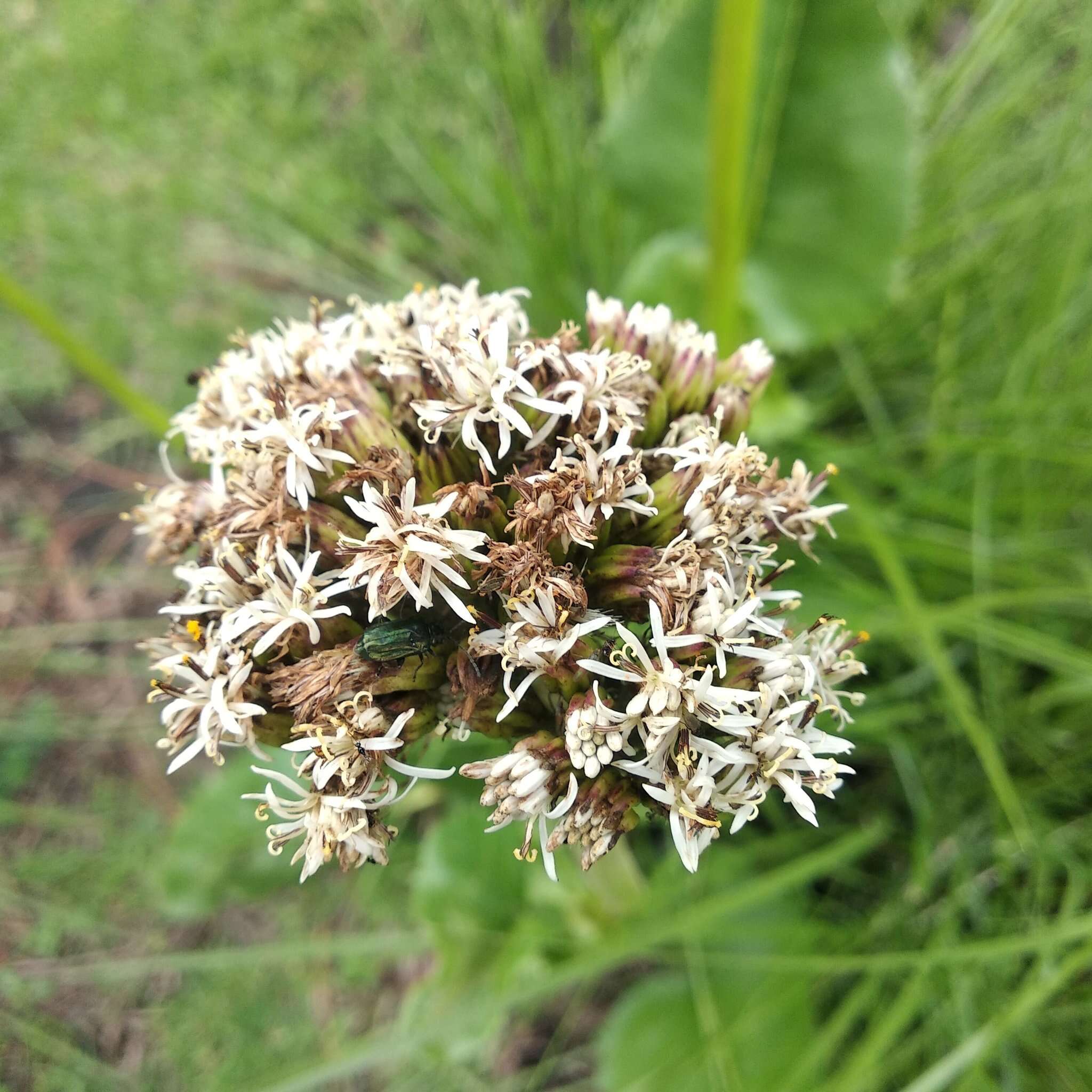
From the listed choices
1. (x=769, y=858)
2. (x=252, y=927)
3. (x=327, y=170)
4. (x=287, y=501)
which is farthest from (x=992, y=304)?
(x=252, y=927)

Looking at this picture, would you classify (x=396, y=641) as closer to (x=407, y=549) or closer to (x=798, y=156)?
(x=407, y=549)

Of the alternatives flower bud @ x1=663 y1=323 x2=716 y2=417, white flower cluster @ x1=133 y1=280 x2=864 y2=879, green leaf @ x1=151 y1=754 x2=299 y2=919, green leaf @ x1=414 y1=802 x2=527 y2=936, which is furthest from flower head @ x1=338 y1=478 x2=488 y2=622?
green leaf @ x1=151 y1=754 x2=299 y2=919

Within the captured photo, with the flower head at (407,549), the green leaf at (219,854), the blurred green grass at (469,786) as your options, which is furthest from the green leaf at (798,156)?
the green leaf at (219,854)

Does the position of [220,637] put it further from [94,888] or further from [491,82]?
[491,82]

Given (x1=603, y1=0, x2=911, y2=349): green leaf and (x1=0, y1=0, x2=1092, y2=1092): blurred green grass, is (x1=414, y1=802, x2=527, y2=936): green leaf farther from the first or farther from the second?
(x1=603, y1=0, x2=911, y2=349): green leaf

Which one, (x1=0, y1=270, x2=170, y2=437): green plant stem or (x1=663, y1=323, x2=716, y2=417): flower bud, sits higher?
(x1=0, y1=270, x2=170, y2=437): green plant stem

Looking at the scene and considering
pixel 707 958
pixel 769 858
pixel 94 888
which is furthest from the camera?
pixel 94 888

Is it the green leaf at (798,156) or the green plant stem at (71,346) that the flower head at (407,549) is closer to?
the green plant stem at (71,346)
